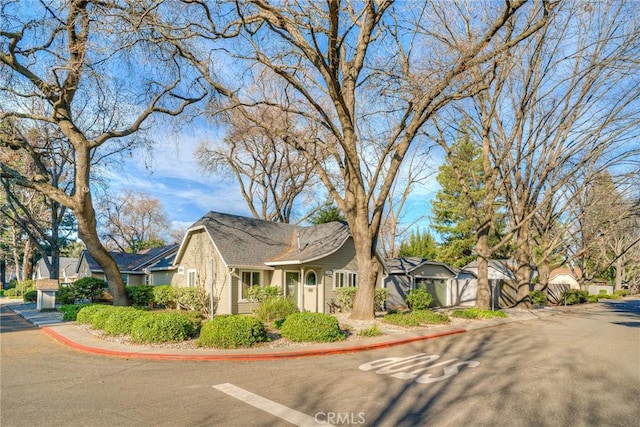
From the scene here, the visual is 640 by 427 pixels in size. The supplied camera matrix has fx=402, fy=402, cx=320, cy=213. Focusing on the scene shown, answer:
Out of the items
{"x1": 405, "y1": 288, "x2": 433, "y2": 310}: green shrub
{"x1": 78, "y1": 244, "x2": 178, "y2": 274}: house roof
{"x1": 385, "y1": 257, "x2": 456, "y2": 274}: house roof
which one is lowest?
{"x1": 405, "y1": 288, "x2": 433, "y2": 310}: green shrub

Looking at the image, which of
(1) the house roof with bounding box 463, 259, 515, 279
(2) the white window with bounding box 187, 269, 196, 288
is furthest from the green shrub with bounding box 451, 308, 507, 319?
(1) the house roof with bounding box 463, 259, 515, 279

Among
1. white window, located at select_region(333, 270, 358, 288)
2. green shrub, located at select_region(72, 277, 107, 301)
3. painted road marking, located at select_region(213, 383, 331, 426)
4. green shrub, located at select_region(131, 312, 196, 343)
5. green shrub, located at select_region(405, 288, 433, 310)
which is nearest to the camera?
painted road marking, located at select_region(213, 383, 331, 426)

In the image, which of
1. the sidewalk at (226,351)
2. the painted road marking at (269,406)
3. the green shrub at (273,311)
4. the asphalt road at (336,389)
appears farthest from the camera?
the green shrub at (273,311)

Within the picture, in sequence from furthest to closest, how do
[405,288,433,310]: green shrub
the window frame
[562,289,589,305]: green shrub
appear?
[562,289,589,305]: green shrub → [405,288,433,310]: green shrub → the window frame

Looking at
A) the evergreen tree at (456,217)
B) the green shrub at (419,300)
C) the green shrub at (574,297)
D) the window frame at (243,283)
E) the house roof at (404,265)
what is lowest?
the green shrub at (574,297)

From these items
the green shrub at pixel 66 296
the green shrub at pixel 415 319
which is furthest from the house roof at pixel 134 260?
the green shrub at pixel 415 319

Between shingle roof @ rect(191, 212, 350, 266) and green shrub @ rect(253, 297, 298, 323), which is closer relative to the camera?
green shrub @ rect(253, 297, 298, 323)

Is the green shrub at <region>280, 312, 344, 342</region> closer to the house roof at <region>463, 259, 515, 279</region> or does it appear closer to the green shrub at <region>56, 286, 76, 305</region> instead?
the green shrub at <region>56, 286, 76, 305</region>

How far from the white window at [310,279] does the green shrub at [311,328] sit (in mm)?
8342

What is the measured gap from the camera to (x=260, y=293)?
752 inches

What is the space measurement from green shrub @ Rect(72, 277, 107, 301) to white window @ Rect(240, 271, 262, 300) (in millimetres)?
10046

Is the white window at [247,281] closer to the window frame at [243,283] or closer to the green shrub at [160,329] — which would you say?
the window frame at [243,283]

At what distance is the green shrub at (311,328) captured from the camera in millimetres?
10891

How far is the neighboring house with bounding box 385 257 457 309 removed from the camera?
80.9ft
